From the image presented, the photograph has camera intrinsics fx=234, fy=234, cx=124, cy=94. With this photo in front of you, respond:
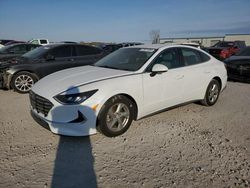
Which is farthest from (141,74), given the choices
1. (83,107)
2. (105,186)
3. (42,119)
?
(105,186)

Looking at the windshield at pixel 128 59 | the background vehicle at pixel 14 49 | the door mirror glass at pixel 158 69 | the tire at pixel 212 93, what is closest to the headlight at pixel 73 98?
the windshield at pixel 128 59

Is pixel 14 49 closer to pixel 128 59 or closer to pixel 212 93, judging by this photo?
pixel 128 59

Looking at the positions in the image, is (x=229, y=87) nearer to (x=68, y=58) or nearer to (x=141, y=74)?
(x=141, y=74)

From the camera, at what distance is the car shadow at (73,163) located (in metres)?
2.76

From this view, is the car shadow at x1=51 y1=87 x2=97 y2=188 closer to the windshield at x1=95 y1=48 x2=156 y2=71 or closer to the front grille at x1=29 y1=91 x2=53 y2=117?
the front grille at x1=29 y1=91 x2=53 y2=117

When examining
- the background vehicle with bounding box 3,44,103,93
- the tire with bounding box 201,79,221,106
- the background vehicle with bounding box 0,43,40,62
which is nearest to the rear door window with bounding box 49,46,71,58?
the background vehicle with bounding box 3,44,103,93

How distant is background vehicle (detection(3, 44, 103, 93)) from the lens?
278 inches

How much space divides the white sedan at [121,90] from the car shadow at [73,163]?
0.39 feet

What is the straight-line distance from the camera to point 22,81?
23.4ft

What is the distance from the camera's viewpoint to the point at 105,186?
2.69 metres

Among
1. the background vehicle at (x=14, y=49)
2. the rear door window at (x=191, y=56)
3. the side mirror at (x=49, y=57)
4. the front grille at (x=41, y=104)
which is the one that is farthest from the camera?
the background vehicle at (x=14, y=49)

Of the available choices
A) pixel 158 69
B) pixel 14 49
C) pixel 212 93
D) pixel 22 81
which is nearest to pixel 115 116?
pixel 158 69

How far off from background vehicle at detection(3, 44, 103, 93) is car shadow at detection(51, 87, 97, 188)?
3953 mm

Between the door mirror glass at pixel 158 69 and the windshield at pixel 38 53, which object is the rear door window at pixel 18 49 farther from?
the door mirror glass at pixel 158 69
